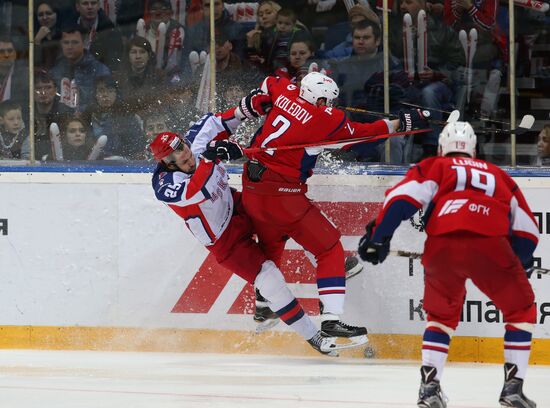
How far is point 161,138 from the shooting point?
5.71 meters

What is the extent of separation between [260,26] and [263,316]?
4.88 ft

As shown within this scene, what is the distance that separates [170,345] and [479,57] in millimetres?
2137

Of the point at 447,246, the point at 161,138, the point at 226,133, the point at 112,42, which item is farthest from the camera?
the point at 112,42

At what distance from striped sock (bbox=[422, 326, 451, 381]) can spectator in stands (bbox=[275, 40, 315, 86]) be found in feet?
7.21

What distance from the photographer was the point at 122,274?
631cm

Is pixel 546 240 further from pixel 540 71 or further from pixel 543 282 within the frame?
pixel 540 71

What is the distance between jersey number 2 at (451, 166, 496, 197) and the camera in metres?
4.33

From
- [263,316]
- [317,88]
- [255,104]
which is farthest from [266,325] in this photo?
[317,88]

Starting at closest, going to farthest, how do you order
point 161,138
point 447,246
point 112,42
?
1. point 447,246
2. point 161,138
3. point 112,42

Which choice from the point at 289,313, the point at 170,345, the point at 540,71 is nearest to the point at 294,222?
the point at 289,313

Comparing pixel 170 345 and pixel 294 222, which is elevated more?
pixel 294 222

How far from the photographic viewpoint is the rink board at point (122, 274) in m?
6.16

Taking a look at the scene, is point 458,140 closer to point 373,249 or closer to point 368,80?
point 373,249

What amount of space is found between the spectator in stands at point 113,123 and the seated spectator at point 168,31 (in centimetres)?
32
